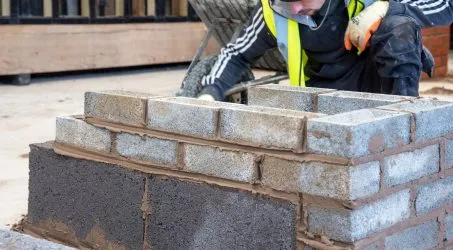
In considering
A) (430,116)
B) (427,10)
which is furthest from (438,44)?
(430,116)

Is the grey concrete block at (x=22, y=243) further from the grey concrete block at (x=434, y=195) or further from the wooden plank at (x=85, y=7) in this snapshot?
the wooden plank at (x=85, y=7)

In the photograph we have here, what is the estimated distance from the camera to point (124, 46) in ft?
27.1

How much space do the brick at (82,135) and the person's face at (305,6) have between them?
3.38ft

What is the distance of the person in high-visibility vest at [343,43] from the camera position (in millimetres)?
3352

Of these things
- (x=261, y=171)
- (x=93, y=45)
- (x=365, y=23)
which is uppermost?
(x=365, y=23)

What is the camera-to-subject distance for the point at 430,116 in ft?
8.05

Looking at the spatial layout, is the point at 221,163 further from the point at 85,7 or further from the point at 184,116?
the point at 85,7

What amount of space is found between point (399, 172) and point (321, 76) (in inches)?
57.0

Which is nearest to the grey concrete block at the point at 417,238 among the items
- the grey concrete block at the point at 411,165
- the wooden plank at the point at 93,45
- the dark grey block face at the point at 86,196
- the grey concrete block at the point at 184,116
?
the grey concrete block at the point at 411,165

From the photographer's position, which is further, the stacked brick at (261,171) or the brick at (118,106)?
the brick at (118,106)

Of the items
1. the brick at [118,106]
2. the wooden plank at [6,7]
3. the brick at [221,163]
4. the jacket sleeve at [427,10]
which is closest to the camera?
the brick at [221,163]

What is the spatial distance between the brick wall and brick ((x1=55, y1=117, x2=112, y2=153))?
5.45 m

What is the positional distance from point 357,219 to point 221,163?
47 centimetres

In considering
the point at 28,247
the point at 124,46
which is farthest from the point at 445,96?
the point at 28,247
